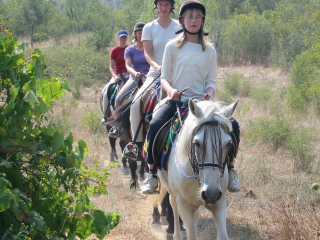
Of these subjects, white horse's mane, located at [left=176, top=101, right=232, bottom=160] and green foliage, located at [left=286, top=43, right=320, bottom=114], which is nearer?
white horse's mane, located at [left=176, top=101, right=232, bottom=160]

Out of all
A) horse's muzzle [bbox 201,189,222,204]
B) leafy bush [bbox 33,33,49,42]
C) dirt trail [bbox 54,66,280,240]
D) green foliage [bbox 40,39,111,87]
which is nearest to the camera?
horse's muzzle [bbox 201,189,222,204]

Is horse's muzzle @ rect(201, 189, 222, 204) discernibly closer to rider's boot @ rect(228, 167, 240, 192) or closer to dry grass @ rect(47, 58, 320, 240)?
rider's boot @ rect(228, 167, 240, 192)

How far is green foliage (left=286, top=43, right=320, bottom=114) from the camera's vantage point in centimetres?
1027

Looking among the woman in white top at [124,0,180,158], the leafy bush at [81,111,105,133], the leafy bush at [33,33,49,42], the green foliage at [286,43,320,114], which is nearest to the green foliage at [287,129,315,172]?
the woman in white top at [124,0,180,158]

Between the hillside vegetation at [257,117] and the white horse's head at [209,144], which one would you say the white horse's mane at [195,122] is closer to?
the white horse's head at [209,144]

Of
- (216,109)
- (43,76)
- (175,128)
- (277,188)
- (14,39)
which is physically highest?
(14,39)

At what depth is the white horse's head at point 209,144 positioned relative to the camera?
3.09 m

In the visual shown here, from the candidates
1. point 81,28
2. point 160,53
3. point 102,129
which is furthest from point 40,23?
point 160,53

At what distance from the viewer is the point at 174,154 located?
3908 mm

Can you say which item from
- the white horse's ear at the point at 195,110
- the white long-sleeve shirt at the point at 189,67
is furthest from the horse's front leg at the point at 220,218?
the white long-sleeve shirt at the point at 189,67

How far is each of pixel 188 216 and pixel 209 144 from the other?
1061 mm

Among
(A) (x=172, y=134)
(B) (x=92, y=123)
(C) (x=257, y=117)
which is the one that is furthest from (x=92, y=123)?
(A) (x=172, y=134)

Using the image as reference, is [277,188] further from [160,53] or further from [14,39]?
[14,39]

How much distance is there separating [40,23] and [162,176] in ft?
98.4
